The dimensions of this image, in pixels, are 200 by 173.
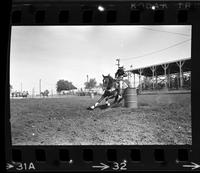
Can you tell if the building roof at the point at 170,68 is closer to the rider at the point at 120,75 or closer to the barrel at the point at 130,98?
the rider at the point at 120,75

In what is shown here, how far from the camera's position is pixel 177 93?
3.33 metres

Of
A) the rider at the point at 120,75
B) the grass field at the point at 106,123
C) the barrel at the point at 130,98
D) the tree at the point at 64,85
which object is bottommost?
the grass field at the point at 106,123

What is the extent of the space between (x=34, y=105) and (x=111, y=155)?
140 cm

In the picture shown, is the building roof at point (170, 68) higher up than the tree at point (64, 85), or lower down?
higher up

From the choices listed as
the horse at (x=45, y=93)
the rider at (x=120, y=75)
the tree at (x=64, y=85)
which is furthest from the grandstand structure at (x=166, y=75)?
the horse at (x=45, y=93)

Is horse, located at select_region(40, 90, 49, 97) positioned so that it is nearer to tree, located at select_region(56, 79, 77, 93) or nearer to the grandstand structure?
tree, located at select_region(56, 79, 77, 93)

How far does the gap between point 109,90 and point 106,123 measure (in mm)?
520

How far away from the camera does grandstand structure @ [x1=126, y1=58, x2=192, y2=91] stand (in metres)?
3.33

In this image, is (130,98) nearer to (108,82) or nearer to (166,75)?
(108,82)

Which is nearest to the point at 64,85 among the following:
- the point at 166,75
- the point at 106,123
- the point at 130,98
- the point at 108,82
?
the point at 108,82

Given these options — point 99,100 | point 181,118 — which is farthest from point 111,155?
point 181,118

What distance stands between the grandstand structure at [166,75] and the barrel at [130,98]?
0.12m

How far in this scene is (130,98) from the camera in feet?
11.2

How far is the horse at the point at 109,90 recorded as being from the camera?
3439 millimetres
